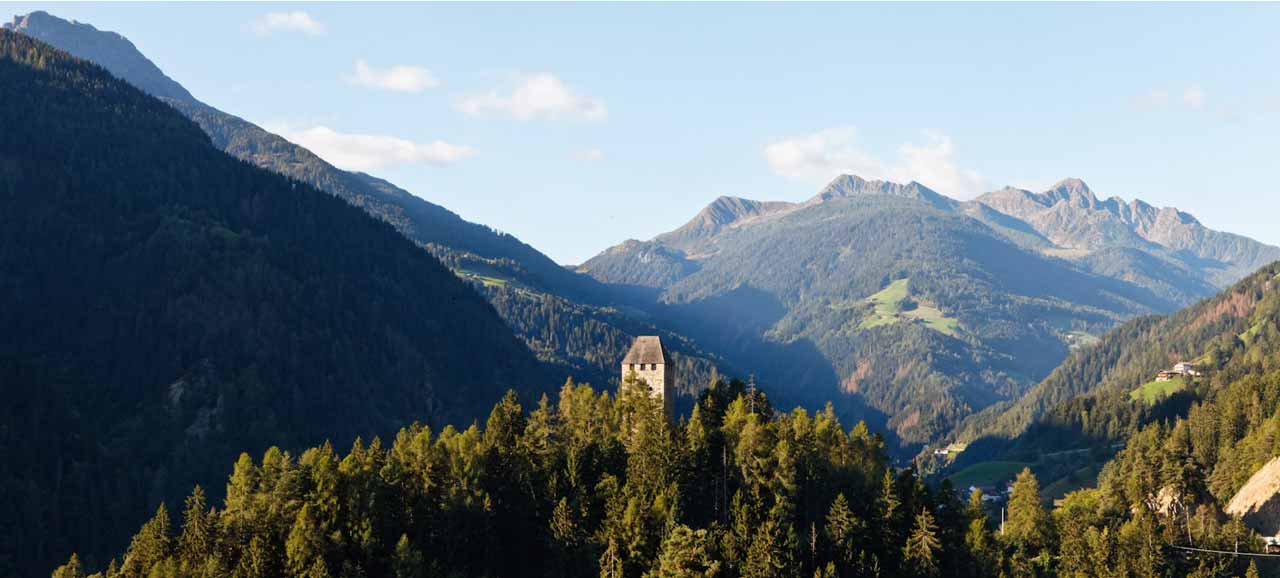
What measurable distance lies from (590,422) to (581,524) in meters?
15.1

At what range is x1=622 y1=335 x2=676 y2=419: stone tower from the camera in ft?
474

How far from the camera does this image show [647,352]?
148 meters

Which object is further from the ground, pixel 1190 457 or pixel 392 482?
pixel 1190 457

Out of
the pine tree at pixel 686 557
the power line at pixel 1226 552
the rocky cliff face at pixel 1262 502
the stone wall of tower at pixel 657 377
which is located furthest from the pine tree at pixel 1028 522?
the pine tree at pixel 686 557

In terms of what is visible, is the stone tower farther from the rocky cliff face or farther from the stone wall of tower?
the rocky cliff face

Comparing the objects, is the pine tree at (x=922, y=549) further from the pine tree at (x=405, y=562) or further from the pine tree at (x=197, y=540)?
the pine tree at (x=197, y=540)

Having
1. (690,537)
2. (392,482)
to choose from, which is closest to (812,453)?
(690,537)

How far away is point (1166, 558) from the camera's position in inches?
5999

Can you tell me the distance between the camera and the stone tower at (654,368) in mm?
144500

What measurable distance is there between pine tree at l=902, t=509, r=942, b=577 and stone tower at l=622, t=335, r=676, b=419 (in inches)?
1217

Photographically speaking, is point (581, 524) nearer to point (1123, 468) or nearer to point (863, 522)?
point (863, 522)

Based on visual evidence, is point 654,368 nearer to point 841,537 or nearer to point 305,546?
point 841,537

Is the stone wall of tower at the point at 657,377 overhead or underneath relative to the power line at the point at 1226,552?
overhead

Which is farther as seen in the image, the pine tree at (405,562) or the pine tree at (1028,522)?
the pine tree at (1028,522)
